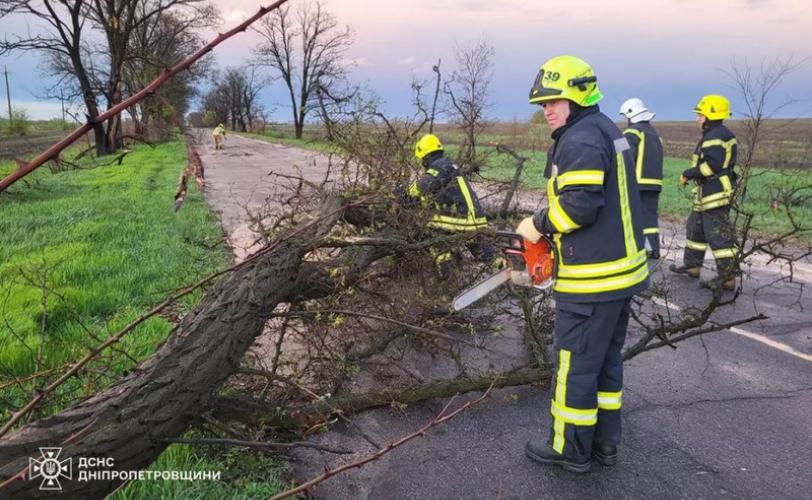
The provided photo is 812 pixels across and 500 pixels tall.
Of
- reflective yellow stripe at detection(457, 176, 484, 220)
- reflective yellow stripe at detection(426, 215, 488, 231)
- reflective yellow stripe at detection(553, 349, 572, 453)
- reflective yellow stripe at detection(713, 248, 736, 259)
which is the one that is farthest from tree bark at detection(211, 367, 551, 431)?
reflective yellow stripe at detection(713, 248, 736, 259)

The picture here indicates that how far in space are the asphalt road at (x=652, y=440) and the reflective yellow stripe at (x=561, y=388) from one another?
0.16 meters

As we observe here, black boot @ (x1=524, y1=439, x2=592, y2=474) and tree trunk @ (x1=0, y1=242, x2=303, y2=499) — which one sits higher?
tree trunk @ (x1=0, y1=242, x2=303, y2=499)

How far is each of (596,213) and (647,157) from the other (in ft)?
15.7

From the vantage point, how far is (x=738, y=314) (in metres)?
5.46

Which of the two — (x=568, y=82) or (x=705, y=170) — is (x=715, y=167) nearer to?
(x=705, y=170)

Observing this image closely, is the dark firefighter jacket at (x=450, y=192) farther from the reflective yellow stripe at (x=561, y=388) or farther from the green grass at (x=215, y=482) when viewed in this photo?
the green grass at (x=215, y=482)

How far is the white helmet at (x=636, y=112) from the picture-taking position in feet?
23.3

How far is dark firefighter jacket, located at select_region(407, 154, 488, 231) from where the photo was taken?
4.65 m

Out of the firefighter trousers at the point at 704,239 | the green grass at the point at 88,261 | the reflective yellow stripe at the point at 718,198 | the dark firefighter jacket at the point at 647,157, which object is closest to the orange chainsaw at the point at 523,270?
the green grass at the point at 88,261

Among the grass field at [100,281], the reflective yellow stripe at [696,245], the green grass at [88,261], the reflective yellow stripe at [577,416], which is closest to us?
the grass field at [100,281]

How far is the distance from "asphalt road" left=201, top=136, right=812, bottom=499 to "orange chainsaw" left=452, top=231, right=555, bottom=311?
872 millimetres

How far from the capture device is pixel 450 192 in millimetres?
5016

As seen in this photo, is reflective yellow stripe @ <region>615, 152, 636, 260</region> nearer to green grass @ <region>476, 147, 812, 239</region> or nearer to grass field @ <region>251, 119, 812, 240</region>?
grass field @ <region>251, 119, 812, 240</region>

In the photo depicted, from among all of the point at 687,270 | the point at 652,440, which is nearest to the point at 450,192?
the point at 652,440
